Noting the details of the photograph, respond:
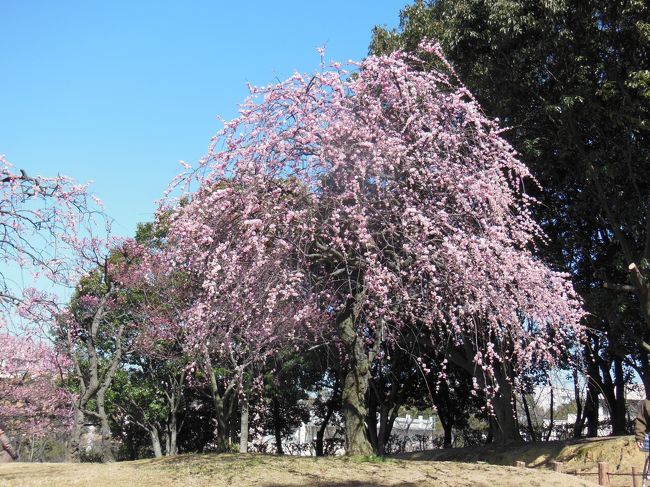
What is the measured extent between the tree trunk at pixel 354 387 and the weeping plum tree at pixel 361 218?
20 mm

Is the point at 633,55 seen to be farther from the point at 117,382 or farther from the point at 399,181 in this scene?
the point at 117,382

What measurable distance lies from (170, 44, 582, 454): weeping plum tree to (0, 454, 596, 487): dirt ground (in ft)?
4.02

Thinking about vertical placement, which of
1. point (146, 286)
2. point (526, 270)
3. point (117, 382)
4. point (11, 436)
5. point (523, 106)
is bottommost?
point (11, 436)

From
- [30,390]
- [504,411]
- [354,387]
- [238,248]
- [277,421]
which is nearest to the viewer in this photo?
[238,248]

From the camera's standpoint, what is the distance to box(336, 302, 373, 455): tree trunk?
10383 millimetres

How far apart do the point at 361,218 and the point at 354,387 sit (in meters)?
3.15

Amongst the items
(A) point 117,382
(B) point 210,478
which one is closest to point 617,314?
(B) point 210,478

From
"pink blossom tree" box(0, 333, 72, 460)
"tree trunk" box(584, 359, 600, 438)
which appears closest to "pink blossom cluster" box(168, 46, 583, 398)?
"tree trunk" box(584, 359, 600, 438)

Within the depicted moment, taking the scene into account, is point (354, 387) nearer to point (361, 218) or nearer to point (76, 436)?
point (361, 218)

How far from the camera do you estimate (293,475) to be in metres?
8.67

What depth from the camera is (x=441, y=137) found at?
10.3 meters

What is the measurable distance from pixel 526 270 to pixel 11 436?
25.4 m

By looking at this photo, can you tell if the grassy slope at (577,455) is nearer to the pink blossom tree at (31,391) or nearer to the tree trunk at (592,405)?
the tree trunk at (592,405)

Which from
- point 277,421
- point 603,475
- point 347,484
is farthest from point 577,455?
point 277,421
